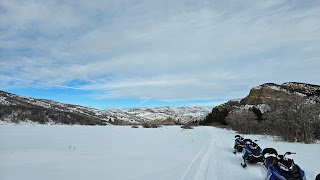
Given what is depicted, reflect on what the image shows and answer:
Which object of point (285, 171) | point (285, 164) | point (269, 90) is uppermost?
point (269, 90)

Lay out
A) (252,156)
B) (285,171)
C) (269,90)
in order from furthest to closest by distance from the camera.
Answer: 1. (269,90)
2. (252,156)
3. (285,171)

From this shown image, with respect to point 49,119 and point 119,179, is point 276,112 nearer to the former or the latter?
point 119,179

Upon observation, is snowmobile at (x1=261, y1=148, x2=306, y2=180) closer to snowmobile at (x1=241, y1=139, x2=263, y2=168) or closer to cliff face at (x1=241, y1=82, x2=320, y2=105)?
snowmobile at (x1=241, y1=139, x2=263, y2=168)

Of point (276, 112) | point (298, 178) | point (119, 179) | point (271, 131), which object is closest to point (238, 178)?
Result: point (298, 178)

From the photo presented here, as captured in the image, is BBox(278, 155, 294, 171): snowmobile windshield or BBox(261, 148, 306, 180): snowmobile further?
BBox(278, 155, 294, 171): snowmobile windshield

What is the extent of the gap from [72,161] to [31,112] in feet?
200

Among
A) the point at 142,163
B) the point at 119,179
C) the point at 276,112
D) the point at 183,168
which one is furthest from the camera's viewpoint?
the point at 276,112

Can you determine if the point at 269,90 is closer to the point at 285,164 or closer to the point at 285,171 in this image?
the point at 285,164

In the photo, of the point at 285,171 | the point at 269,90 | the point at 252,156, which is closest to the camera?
the point at 285,171

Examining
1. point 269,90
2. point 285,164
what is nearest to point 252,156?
point 285,164

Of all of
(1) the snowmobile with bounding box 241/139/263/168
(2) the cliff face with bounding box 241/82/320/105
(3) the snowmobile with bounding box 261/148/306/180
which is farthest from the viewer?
(2) the cliff face with bounding box 241/82/320/105

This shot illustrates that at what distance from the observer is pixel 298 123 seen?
24.3 meters

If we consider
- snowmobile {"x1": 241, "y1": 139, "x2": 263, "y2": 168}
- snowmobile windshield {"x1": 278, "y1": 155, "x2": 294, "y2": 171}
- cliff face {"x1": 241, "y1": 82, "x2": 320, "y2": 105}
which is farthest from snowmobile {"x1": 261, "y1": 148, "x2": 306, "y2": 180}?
cliff face {"x1": 241, "y1": 82, "x2": 320, "y2": 105}

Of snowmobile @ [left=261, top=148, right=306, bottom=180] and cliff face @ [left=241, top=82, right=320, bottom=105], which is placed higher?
cliff face @ [left=241, top=82, right=320, bottom=105]
